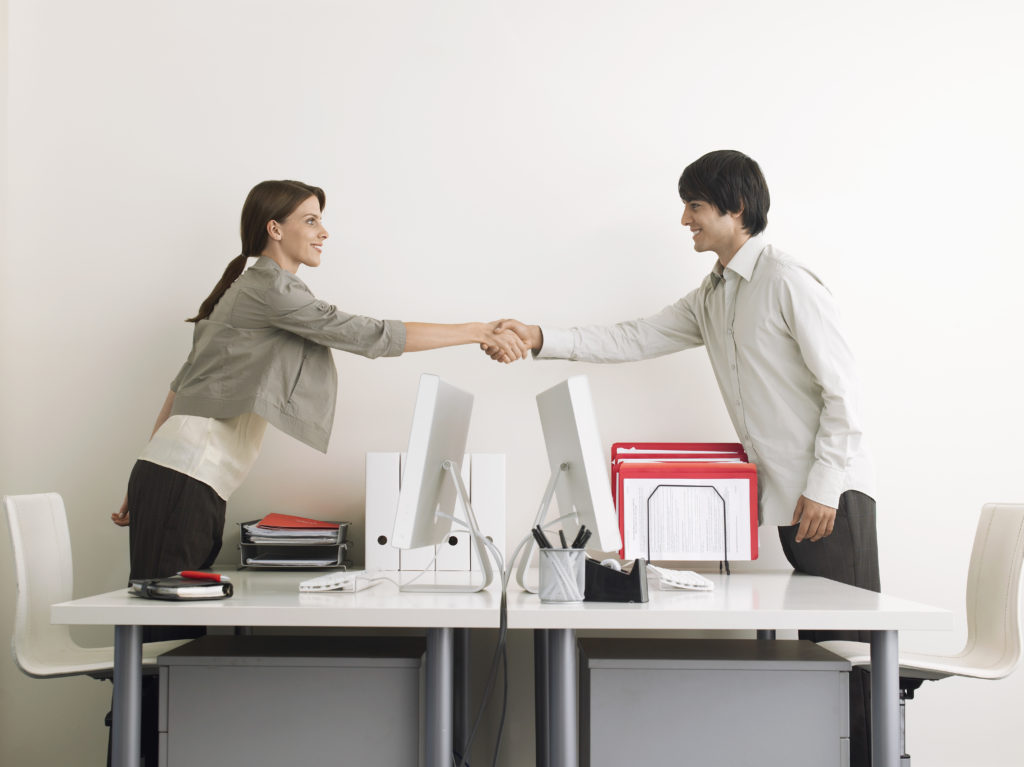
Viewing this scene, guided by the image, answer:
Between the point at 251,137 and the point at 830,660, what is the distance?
96.3 inches

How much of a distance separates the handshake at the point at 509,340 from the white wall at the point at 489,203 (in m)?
0.21

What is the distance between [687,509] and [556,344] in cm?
69

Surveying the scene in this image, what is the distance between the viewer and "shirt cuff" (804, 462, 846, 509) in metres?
2.32

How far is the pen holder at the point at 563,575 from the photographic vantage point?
1.69m

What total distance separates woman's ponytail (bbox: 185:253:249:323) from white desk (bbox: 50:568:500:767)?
1089 mm

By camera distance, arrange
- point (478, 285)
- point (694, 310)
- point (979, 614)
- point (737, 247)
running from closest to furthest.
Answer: point (979, 614) → point (737, 247) → point (694, 310) → point (478, 285)

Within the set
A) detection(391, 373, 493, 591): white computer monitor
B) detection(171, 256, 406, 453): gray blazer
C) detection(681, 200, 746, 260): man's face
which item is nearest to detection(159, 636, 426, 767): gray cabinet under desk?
detection(391, 373, 493, 591): white computer monitor

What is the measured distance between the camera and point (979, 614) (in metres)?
2.32

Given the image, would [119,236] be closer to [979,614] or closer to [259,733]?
[259,733]

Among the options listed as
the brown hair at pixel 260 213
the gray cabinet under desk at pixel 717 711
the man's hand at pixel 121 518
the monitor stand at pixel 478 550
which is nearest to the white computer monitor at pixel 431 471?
the monitor stand at pixel 478 550

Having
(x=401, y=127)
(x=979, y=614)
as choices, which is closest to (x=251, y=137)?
(x=401, y=127)

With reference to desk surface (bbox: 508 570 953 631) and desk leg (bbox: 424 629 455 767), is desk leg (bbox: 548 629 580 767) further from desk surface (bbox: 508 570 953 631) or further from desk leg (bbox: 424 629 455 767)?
desk leg (bbox: 424 629 455 767)

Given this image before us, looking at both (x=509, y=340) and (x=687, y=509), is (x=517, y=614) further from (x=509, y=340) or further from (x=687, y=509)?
(x=509, y=340)

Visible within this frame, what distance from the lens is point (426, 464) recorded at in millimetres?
1681
